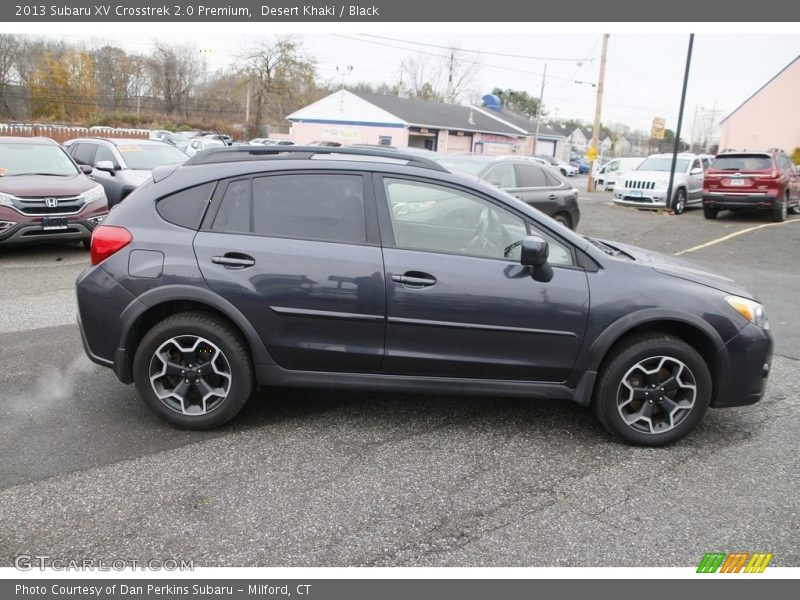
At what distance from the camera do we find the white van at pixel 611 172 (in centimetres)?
3192

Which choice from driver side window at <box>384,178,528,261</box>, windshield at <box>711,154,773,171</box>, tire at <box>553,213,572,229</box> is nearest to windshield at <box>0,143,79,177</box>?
driver side window at <box>384,178,528,261</box>

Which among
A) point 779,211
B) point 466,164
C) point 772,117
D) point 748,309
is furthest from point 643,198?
point 772,117

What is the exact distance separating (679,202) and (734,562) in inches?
693

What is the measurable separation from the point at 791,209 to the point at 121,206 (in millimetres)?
20286

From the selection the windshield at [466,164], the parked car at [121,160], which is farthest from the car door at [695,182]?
the parked car at [121,160]

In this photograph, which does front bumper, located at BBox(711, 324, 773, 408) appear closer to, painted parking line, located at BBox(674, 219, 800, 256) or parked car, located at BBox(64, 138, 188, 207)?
painted parking line, located at BBox(674, 219, 800, 256)

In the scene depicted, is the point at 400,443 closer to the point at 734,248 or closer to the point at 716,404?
the point at 716,404

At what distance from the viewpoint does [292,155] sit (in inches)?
171

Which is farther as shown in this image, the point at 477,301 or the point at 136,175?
the point at 136,175

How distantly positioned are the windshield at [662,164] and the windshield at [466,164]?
390 inches

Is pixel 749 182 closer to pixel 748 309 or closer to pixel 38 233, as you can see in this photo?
pixel 748 309

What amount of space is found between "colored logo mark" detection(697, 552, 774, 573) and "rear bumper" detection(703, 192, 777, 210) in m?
15.3

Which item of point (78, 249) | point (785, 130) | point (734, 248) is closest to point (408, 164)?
point (78, 249)

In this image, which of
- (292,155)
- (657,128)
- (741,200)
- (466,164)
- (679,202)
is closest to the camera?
(292,155)
